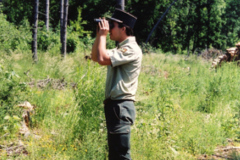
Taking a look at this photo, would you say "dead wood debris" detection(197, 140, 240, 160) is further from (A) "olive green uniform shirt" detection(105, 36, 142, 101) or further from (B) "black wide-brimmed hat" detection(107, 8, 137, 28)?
(B) "black wide-brimmed hat" detection(107, 8, 137, 28)

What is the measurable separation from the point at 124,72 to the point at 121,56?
0.20m

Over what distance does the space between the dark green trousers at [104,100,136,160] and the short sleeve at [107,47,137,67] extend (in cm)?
45

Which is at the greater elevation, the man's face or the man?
the man's face

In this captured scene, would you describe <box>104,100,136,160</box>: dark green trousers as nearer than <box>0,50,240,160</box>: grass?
Yes

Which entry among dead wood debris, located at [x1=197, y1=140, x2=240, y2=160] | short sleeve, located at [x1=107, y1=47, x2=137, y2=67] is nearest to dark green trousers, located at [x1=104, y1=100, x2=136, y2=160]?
short sleeve, located at [x1=107, y1=47, x2=137, y2=67]

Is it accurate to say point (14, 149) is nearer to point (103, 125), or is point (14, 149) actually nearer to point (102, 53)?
point (103, 125)

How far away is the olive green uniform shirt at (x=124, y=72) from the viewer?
116 inches

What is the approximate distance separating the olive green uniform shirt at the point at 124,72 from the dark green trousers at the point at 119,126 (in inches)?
3.5

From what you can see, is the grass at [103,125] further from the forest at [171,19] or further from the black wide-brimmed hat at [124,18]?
the forest at [171,19]

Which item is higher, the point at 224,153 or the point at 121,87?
the point at 121,87

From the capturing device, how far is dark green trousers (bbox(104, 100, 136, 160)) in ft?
9.77

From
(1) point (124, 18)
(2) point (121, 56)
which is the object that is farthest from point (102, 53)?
(1) point (124, 18)

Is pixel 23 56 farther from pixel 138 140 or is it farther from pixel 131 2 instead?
pixel 131 2

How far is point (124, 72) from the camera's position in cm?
301
